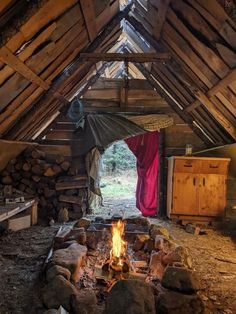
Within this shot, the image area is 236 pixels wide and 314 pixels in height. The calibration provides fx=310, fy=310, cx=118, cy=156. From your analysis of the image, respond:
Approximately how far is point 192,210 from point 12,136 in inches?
151

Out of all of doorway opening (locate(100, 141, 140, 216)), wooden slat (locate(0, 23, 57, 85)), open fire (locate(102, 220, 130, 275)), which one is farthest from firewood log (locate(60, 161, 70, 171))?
wooden slat (locate(0, 23, 57, 85))

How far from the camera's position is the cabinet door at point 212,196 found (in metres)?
6.37

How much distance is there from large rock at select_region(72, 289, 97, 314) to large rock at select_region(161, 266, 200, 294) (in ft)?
2.57

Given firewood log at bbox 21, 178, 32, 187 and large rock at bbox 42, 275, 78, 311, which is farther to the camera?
firewood log at bbox 21, 178, 32, 187

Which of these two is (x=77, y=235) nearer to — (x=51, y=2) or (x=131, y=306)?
(x=131, y=306)

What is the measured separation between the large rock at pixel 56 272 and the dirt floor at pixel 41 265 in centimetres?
19

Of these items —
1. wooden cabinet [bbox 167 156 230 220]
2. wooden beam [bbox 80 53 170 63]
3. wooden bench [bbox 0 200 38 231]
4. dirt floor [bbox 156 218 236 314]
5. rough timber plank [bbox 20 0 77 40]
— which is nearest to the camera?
rough timber plank [bbox 20 0 77 40]

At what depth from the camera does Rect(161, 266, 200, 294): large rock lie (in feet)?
10.0

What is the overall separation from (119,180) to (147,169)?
18.2 feet

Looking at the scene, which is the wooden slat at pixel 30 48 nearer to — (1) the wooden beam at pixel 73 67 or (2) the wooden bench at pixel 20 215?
(1) the wooden beam at pixel 73 67

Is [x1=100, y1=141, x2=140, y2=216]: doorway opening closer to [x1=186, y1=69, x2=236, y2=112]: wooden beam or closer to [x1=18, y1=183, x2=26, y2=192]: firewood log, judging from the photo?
[x1=18, y1=183, x2=26, y2=192]: firewood log

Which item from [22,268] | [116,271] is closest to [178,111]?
[116,271]

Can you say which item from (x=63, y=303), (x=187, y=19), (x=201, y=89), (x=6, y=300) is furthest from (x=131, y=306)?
(x=201, y=89)

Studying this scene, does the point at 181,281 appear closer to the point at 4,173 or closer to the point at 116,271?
the point at 116,271
